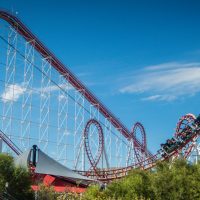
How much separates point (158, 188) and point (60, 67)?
14.1 meters

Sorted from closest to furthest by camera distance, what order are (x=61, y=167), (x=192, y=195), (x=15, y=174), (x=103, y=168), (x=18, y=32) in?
(x=192, y=195)
(x=15, y=174)
(x=61, y=167)
(x=18, y=32)
(x=103, y=168)

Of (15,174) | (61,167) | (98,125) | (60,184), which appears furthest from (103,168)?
(15,174)

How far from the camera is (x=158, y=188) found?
1666 centimetres

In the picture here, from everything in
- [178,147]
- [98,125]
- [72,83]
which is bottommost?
[178,147]

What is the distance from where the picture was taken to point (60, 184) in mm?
22219

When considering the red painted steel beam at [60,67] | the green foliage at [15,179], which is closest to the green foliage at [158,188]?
the green foliage at [15,179]

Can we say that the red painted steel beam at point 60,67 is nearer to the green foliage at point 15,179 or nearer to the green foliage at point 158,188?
the green foliage at point 15,179

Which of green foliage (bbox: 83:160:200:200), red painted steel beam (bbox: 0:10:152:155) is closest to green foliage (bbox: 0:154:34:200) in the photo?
green foliage (bbox: 83:160:200:200)

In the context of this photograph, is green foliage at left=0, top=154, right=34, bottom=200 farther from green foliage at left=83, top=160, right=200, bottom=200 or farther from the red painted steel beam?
the red painted steel beam

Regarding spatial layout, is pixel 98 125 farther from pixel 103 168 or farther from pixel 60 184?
pixel 60 184

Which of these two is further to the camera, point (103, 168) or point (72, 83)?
point (103, 168)

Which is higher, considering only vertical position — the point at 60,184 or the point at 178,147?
the point at 178,147

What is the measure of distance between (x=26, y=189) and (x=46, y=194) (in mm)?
1224

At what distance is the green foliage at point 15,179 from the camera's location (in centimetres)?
1766
